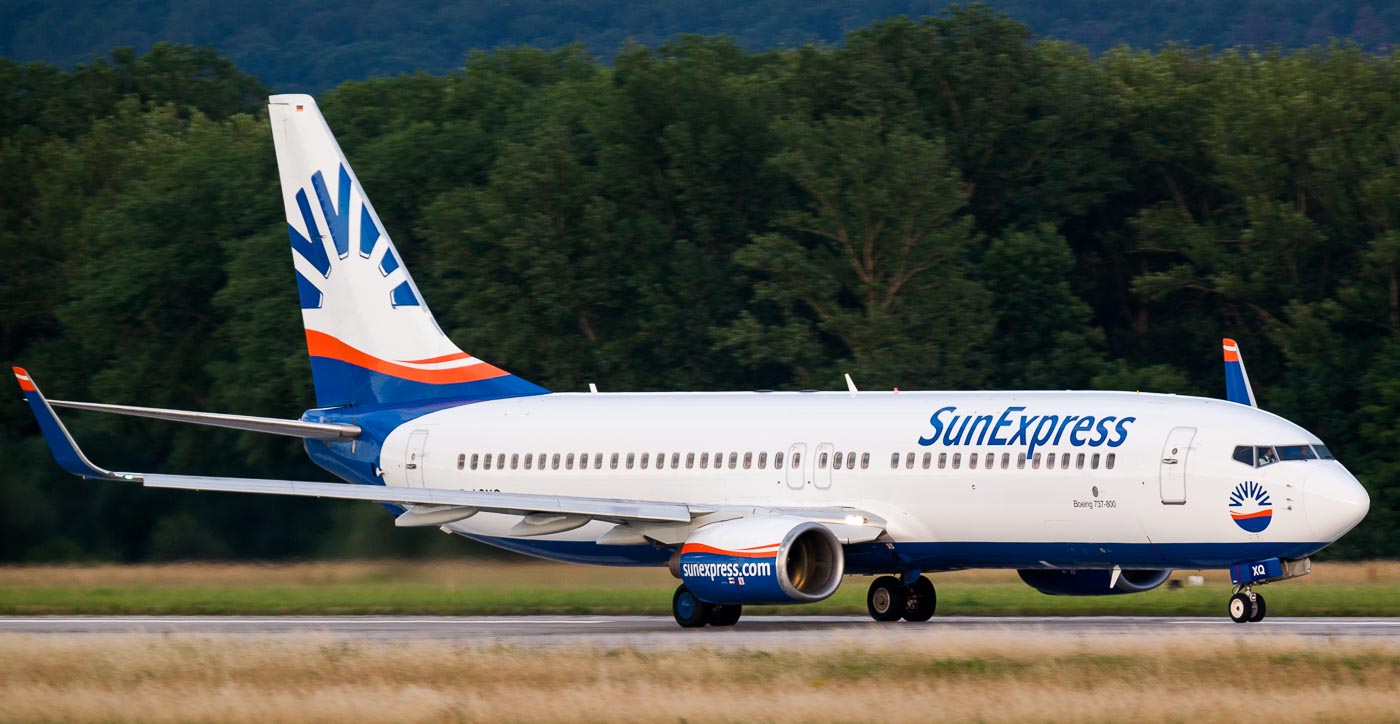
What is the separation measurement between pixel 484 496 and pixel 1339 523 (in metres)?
11.3

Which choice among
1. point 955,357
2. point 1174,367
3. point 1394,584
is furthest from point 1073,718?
point 1174,367

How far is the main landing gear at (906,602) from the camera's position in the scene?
29812mm

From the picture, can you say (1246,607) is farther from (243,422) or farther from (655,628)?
(243,422)

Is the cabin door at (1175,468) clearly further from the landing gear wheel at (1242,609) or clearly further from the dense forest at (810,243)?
the dense forest at (810,243)

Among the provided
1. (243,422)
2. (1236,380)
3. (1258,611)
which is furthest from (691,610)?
(1236,380)

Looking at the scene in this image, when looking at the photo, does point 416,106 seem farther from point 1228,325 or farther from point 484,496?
point 484,496

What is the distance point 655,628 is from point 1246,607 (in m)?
8.06

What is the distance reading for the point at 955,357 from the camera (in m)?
53.0

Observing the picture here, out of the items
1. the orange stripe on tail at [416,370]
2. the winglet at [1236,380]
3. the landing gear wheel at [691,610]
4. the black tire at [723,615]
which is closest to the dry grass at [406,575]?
the orange stripe on tail at [416,370]

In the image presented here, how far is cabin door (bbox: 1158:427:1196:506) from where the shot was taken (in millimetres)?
26125

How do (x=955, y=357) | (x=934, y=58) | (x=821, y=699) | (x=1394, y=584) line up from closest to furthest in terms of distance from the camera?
(x=821, y=699)
(x=1394, y=584)
(x=955, y=357)
(x=934, y=58)

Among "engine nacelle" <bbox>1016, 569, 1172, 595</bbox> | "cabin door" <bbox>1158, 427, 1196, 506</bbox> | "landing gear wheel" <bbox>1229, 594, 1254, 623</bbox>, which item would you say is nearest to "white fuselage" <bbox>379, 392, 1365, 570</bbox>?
"cabin door" <bbox>1158, 427, 1196, 506</bbox>

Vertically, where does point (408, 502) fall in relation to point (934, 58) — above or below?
below

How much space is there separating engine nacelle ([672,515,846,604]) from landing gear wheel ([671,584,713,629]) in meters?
1.21
